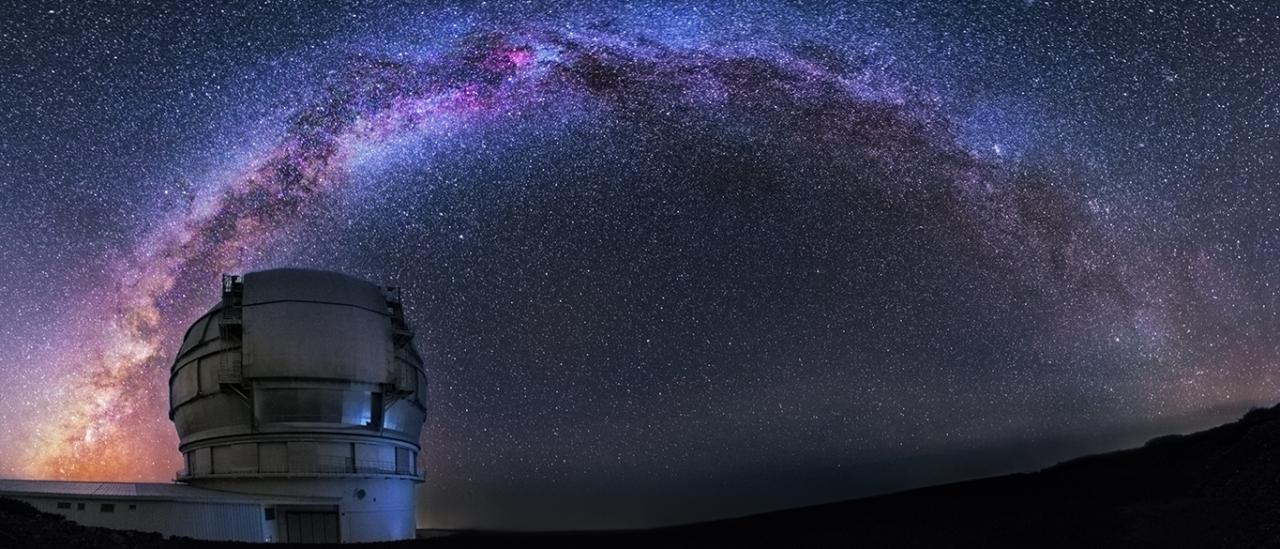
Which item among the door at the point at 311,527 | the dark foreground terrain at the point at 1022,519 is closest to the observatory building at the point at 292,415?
the door at the point at 311,527

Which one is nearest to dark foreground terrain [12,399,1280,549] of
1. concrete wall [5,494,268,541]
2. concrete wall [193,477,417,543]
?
concrete wall [5,494,268,541]

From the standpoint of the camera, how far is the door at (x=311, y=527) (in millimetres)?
25594

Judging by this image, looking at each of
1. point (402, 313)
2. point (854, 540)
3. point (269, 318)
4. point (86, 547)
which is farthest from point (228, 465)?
point (854, 540)

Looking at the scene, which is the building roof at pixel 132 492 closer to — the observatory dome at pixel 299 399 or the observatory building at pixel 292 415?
the observatory building at pixel 292 415

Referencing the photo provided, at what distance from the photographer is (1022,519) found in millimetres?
19844

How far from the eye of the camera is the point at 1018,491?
2673cm

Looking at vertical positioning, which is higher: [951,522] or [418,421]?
[418,421]

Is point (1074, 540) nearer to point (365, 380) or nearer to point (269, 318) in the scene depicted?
point (365, 380)

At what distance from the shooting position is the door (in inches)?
1008

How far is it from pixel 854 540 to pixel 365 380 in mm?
16839

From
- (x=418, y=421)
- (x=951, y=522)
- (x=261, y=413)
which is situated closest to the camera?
(x=951, y=522)

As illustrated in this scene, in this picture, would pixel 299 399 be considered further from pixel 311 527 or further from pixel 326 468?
pixel 311 527

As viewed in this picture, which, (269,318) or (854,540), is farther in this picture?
(269,318)

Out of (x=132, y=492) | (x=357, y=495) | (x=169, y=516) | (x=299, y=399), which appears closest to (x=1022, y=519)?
(x=357, y=495)
